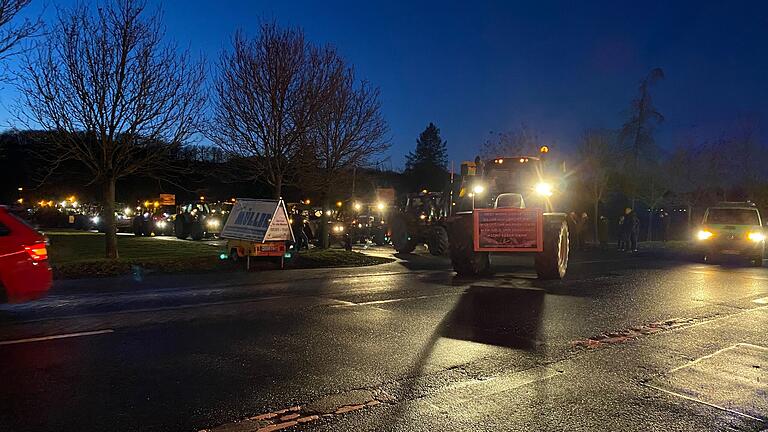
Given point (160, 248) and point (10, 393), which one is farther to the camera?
point (160, 248)

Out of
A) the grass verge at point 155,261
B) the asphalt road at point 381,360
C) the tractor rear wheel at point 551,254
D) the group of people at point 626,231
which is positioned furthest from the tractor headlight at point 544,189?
the group of people at point 626,231

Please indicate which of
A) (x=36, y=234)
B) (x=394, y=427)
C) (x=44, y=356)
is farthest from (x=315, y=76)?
(x=394, y=427)

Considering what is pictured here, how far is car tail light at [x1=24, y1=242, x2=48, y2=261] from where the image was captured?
7910 millimetres

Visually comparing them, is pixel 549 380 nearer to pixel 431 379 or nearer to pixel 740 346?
pixel 431 379

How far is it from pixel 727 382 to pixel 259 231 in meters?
12.3

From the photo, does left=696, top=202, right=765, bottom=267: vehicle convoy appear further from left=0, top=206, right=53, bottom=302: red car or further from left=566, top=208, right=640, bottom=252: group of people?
left=0, top=206, right=53, bottom=302: red car

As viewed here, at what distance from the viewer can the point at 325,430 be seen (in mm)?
4445

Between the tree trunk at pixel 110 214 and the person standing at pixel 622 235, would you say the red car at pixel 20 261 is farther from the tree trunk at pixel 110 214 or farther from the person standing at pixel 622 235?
the person standing at pixel 622 235

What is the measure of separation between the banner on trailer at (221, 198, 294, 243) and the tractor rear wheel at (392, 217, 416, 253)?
7.33 m

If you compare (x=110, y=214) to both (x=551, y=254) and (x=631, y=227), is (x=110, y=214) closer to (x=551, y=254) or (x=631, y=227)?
(x=551, y=254)

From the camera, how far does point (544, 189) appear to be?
566 inches

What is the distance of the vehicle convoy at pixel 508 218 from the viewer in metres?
13.3

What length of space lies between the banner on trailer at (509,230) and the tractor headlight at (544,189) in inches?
49.0

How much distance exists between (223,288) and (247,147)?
23.7ft
